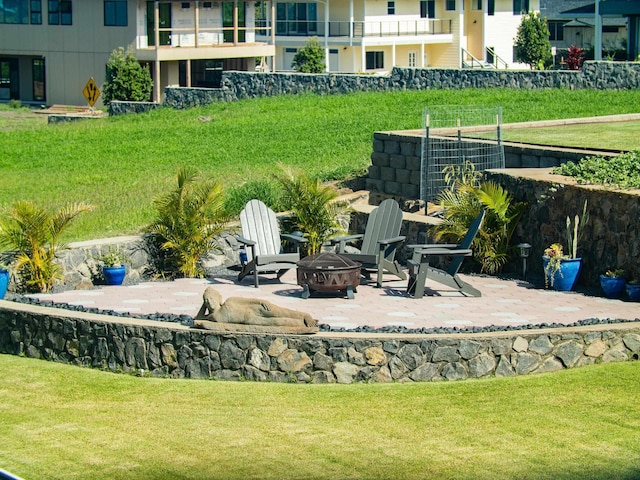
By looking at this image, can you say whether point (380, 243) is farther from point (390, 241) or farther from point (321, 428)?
point (321, 428)

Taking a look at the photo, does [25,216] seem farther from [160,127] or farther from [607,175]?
[160,127]

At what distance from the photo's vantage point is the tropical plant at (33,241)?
1539cm

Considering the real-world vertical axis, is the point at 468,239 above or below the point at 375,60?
below

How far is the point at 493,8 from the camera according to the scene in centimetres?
5731

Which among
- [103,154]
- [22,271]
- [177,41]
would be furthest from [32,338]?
[177,41]

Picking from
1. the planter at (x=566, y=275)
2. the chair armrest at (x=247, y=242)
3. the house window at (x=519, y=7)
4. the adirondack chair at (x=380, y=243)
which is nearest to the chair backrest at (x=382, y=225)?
the adirondack chair at (x=380, y=243)

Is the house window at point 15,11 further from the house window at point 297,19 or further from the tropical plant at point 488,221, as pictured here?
the tropical plant at point 488,221

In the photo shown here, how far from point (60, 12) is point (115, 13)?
9.44 feet

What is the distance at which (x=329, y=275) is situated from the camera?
1451 centimetres

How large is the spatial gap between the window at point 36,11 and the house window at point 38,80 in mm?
1691

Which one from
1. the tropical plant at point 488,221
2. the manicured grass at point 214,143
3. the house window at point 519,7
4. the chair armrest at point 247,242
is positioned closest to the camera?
the chair armrest at point 247,242

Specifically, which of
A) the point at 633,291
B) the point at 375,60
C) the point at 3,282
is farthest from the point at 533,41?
the point at 3,282

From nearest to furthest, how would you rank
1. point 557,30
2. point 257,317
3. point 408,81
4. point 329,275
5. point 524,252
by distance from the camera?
point 257,317 < point 329,275 < point 524,252 < point 408,81 < point 557,30

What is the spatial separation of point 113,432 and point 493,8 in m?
49.4
